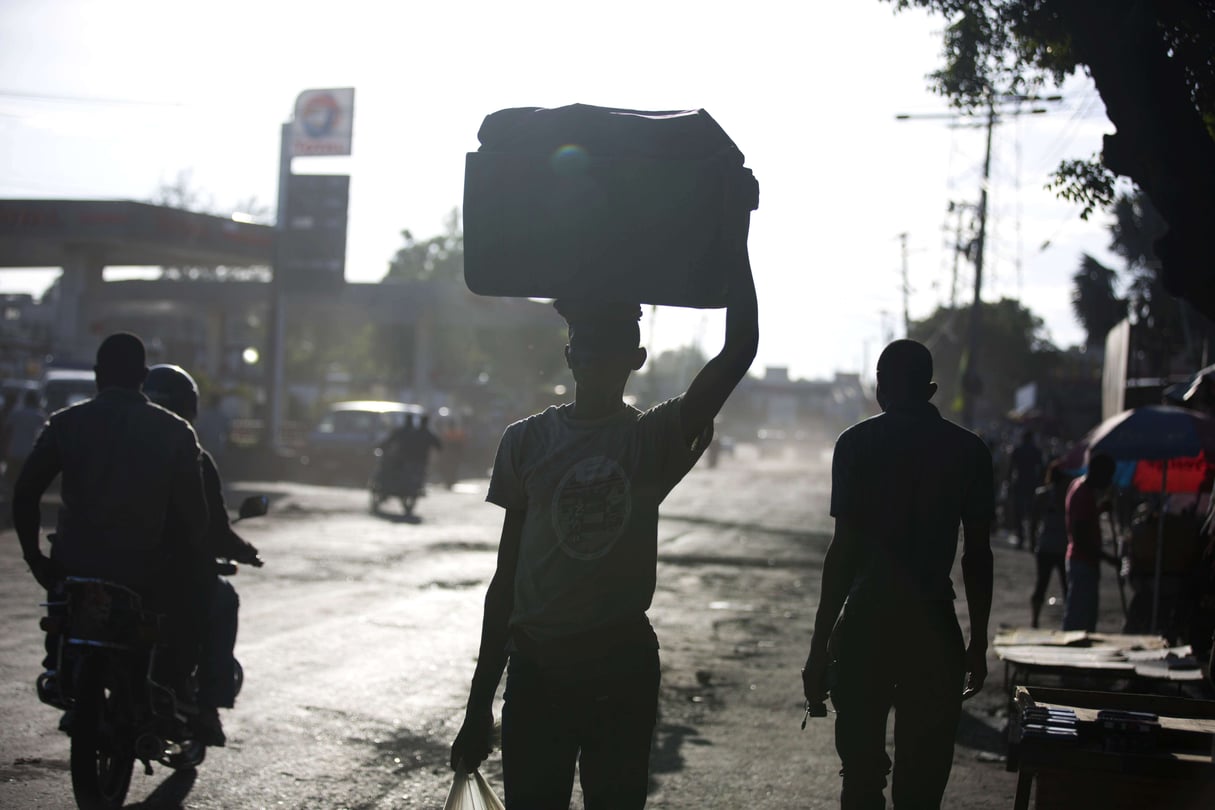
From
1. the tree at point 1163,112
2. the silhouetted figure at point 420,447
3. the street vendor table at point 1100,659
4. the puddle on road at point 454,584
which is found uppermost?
the tree at point 1163,112

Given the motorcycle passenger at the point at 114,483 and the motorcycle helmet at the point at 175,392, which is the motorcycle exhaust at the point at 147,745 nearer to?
the motorcycle passenger at the point at 114,483

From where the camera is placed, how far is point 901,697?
4.52 meters

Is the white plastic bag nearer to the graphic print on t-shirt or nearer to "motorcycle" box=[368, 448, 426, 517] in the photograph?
the graphic print on t-shirt

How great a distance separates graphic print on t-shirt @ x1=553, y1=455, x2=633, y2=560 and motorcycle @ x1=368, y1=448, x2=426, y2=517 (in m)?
20.9

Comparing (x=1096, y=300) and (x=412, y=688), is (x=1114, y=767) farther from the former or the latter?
(x=1096, y=300)

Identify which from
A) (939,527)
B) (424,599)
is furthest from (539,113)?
(424,599)

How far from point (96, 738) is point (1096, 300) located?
49.6 metres

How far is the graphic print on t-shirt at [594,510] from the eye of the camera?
346cm

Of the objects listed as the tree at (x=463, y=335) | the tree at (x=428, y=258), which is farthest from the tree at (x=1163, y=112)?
the tree at (x=428, y=258)

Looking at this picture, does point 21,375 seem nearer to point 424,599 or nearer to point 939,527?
point 424,599

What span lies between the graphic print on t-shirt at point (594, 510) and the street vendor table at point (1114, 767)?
2091 millimetres

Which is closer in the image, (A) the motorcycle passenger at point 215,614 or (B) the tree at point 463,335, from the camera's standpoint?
(A) the motorcycle passenger at point 215,614

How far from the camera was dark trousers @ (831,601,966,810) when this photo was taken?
4.48 metres

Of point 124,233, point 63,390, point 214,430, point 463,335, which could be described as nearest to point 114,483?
point 214,430
